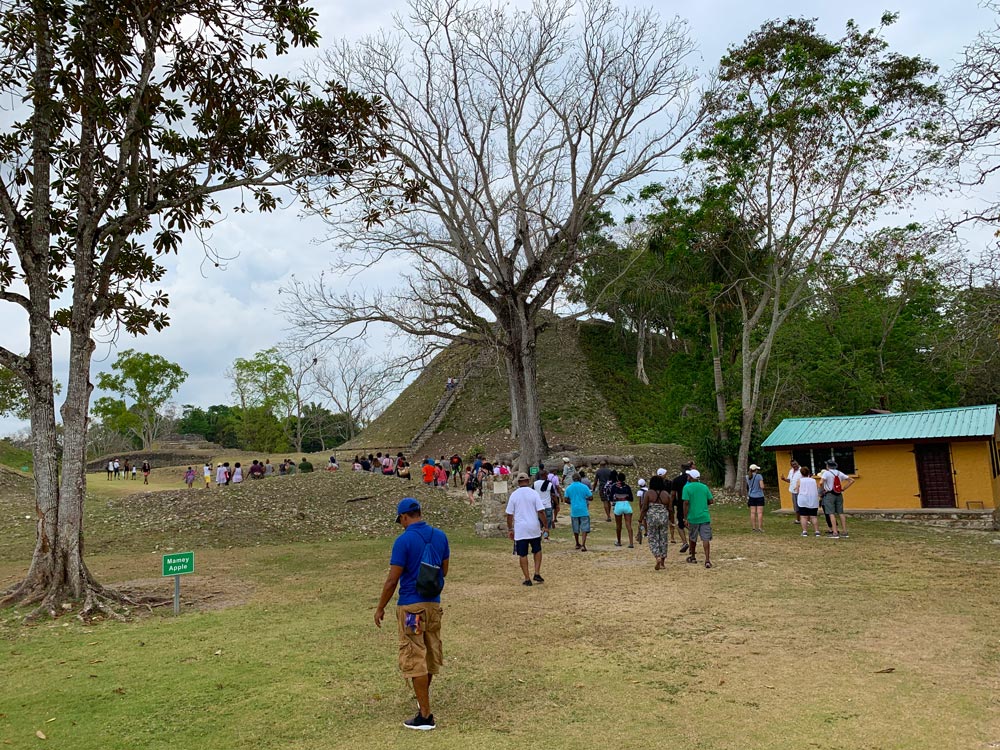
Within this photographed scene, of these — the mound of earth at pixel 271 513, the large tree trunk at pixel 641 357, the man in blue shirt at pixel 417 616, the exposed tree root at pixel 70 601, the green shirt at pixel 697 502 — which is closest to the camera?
the man in blue shirt at pixel 417 616

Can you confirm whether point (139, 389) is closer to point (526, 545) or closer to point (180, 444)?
point (180, 444)

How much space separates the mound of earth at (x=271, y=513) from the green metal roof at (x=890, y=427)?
991 cm

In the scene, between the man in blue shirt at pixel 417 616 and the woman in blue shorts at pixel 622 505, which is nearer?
the man in blue shirt at pixel 417 616

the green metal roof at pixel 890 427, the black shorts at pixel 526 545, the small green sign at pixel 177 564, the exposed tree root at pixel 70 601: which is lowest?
the exposed tree root at pixel 70 601

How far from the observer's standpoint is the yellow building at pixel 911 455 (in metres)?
17.9

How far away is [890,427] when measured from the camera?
19.4m

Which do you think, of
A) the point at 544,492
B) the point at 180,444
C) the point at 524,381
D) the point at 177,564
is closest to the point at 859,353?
the point at 524,381

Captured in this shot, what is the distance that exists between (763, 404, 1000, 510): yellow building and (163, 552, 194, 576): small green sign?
17230 millimetres

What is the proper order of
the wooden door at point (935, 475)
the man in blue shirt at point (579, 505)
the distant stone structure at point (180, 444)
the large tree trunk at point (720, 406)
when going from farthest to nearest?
the distant stone structure at point (180, 444) → the large tree trunk at point (720, 406) → the wooden door at point (935, 475) → the man in blue shirt at point (579, 505)

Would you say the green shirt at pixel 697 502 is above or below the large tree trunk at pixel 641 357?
below

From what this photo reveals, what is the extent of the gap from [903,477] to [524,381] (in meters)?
12.4

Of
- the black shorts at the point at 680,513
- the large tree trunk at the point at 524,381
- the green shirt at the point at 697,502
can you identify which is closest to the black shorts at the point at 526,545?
the green shirt at the point at 697,502

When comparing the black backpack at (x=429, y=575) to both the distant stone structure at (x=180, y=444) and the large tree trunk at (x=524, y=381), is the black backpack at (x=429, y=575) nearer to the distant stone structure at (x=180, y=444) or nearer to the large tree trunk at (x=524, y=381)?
the large tree trunk at (x=524, y=381)

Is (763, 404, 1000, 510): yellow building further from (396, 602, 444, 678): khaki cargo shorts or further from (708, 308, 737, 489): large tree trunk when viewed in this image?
(396, 602, 444, 678): khaki cargo shorts
